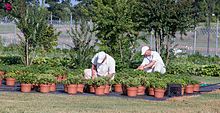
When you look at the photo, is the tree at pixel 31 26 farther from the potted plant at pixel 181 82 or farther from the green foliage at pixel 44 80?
the potted plant at pixel 181 82

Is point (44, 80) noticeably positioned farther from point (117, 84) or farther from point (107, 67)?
point (107, 67)

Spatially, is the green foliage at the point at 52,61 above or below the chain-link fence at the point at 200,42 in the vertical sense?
below

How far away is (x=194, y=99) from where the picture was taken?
1282 cm

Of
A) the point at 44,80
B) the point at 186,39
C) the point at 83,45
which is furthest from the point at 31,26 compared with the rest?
the point at 186,39

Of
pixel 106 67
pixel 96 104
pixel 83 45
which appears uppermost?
pixel 83 45

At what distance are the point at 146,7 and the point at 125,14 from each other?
0.78 metres

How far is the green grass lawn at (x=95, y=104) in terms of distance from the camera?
10.1m

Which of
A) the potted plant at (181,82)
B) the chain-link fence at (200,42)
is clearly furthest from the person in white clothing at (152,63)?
the chain-link fence at (200,42)

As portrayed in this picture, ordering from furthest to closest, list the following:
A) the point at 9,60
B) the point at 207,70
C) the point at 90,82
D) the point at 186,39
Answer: the point at 186,39 → the point at 9,60 → the point at 207,70 → the point at 90,82

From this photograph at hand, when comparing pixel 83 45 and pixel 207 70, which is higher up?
pixel 83 45

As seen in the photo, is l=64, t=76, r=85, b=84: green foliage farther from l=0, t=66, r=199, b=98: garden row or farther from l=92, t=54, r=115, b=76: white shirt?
l=92, t=54, r=115, b=76: white shirt

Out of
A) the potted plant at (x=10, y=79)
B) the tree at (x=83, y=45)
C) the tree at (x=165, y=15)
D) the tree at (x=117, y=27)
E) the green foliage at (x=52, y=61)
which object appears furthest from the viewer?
the green foliage at (x=52, y=61)

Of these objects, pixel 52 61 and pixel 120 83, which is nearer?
pixel 120 83

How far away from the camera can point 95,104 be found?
36.7 feet
